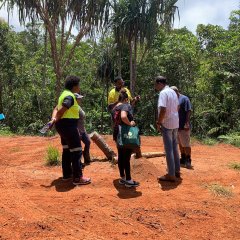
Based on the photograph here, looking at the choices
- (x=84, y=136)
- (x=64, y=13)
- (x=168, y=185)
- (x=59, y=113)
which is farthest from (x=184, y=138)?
(x=64, y=13)

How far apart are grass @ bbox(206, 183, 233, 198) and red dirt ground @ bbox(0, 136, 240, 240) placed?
84mm

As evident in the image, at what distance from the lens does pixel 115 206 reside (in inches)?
186

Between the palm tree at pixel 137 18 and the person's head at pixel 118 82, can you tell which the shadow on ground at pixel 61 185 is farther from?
the palm tree at pixel 137 18

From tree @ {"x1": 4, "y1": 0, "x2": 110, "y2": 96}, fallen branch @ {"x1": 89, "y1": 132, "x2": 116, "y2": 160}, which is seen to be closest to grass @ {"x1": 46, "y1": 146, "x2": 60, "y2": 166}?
fallen branch @ {"x1": 89, "y1": 132, "x2": 116, "y2": 160}

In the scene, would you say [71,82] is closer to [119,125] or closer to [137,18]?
[119,125]

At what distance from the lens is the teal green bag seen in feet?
17.3

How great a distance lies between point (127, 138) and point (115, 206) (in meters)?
1.00

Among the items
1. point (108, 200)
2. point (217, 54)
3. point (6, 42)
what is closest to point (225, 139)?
point (217, 54)

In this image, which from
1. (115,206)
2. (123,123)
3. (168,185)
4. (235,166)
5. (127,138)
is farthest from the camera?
(235,166)

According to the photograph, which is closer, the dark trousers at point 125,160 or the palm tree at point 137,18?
the dark trousers at point 125,160

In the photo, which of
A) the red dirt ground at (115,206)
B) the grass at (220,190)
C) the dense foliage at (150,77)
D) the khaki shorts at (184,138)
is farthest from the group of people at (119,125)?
the dense foliage at (150,77)

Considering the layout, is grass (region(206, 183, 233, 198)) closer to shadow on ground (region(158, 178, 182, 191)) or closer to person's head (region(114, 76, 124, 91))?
shadow on ground (region(158, 178, 182, 191))

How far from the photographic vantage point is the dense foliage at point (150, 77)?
14855mm

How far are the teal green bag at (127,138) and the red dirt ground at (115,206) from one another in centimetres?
67
